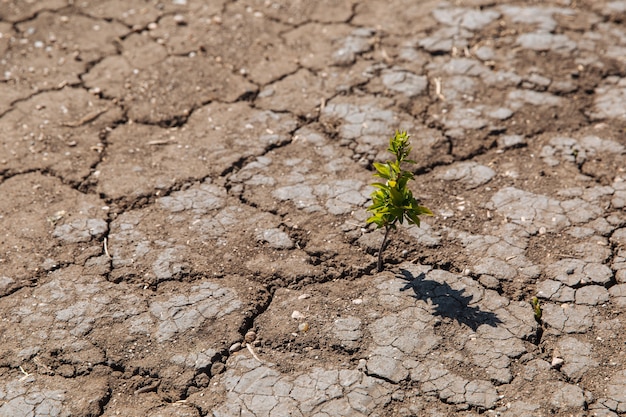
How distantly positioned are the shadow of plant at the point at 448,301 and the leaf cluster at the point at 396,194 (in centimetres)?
30

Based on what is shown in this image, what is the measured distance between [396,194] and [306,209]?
715 mm

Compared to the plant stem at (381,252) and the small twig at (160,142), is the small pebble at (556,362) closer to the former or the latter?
the plant stem at (381,252)

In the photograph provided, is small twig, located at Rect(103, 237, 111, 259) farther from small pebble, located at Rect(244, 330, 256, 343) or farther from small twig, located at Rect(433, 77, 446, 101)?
small twig, located at Rect(433, 77, 446, 101)

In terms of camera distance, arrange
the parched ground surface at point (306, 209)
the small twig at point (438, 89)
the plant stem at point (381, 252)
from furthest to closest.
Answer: the small twig at point (438, 89), the plant stem at point (381, 252), the parched ground surface at point (306, 209)

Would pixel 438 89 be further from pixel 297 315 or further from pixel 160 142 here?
pixel 297 315

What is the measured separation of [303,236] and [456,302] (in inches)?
32.4

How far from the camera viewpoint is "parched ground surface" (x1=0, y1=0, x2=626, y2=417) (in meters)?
2.91

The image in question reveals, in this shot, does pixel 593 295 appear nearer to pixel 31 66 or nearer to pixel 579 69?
pixel 579 69

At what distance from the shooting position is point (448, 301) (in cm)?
319

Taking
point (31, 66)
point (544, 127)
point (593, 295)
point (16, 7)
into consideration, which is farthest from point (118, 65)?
point (593, 295)

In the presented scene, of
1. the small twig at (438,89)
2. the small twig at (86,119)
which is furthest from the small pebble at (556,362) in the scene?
the small twig at (86,119)

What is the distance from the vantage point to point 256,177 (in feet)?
12.8

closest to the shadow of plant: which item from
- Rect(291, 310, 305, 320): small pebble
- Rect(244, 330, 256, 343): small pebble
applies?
Rect(291, 310, 305, 320): small pebble

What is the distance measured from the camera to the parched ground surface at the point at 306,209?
2.91 metres
